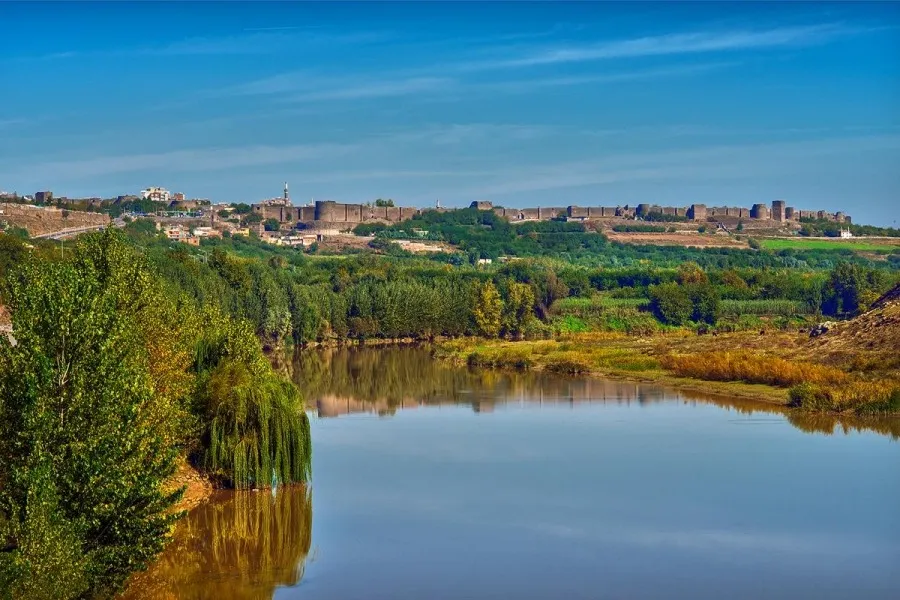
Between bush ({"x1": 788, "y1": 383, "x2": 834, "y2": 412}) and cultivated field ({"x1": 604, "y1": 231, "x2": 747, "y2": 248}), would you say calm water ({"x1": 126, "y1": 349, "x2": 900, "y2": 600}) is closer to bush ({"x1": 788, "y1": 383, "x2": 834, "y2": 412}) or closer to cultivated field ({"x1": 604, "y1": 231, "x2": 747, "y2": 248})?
bush ({"x1": 788, "y1": 383, "x2": 834, "y2": 412})

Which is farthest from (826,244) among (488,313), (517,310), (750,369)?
(750,369)

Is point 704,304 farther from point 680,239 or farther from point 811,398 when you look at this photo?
point 680,239

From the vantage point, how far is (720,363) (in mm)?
37844

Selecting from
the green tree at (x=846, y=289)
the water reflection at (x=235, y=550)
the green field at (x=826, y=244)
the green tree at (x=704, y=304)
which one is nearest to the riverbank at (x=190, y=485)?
the water reflection at (x=235, y=550)

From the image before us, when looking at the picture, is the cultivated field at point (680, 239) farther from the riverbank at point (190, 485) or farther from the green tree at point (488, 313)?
the riverbank at point (190, 485)

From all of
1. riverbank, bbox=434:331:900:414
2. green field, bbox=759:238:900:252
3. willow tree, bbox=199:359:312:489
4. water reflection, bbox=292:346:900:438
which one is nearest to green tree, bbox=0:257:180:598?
willow tree, bbox=199:359:312:489

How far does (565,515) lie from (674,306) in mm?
43935

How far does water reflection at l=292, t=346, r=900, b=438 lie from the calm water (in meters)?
0.57

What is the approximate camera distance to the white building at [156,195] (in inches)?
5787

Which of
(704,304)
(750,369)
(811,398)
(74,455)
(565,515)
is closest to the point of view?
(74,455)

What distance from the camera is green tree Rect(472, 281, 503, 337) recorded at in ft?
193

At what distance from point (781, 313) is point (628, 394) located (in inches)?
1187

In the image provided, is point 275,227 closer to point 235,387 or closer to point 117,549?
point 235,387

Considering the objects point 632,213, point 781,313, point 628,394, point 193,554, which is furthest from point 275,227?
point 193,554
